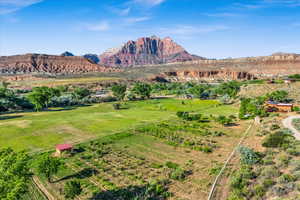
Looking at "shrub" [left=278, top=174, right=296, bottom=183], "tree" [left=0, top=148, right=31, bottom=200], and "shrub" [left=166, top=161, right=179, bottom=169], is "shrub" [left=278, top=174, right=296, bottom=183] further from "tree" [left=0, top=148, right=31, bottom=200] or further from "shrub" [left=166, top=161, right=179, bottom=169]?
"tree" [left=0, top=148, right=31, bottom=200]

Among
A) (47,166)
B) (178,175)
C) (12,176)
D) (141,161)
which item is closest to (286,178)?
(178,175)

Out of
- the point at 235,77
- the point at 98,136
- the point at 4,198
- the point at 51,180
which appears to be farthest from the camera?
the point at 235,77

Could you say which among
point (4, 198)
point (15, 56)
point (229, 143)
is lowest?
point (229, 143)

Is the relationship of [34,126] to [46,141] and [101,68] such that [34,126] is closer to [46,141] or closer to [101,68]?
[46,141]

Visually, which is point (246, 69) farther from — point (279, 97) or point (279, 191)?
point (279, 191)

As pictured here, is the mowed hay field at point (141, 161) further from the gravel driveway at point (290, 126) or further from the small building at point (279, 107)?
the small building at point (279, 107)

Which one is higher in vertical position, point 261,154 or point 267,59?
point 267,59

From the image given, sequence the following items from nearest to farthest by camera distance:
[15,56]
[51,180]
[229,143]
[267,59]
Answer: [51,180] → [229,143] → [267,59] → [15,56]

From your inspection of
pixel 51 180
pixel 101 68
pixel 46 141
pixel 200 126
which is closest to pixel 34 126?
pixel 46 141
